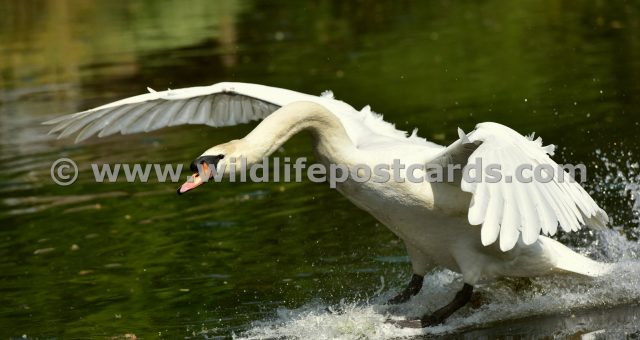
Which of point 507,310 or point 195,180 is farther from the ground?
point 195,180

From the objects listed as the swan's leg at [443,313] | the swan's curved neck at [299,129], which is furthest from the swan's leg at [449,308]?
the swan's curved neck at [299,129]

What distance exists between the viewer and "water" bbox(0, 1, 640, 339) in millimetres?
7695

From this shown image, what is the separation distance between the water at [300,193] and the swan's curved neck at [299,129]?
124 cm

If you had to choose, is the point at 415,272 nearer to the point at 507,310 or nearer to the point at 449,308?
the point at 449,308

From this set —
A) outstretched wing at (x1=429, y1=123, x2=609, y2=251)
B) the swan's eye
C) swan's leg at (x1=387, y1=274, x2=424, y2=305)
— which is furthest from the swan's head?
swan's leg at (x1=387, y1=274, x2=424, y2=305)

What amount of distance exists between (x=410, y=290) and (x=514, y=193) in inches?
70.0

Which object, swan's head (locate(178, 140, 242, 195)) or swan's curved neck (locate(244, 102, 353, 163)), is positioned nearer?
swan's head (locate(178, 140, 242, 195))

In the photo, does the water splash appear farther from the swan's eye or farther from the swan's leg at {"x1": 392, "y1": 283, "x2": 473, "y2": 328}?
the swan's eye

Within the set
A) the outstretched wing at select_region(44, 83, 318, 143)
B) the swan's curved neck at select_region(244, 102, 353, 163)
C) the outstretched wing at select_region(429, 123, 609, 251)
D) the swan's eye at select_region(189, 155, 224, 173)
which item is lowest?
the outstretched wing at select_region(429, 123, 609, 251)

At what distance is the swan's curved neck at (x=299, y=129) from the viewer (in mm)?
6480

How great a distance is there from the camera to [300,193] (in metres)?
10.9


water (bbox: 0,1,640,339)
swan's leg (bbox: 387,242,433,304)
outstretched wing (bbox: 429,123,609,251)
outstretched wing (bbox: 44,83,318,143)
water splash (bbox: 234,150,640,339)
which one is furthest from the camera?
outstretched wing (bbox: 44,83,318,143)

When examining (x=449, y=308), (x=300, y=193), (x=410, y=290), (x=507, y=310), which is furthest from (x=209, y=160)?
(x=300, y=193)

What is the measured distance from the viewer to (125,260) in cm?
941
